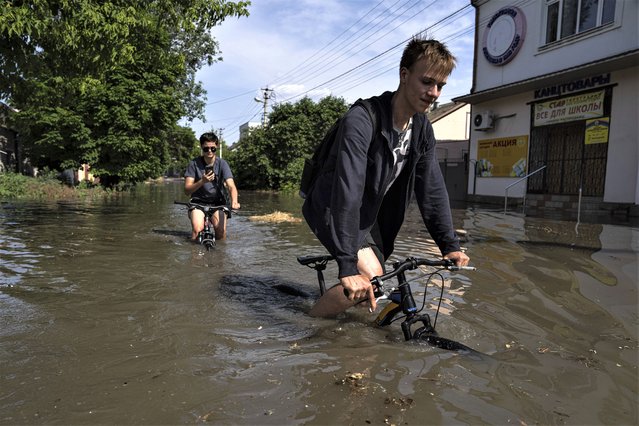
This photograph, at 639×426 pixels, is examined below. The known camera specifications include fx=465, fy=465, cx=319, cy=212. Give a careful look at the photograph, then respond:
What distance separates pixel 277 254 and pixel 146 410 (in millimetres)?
4528

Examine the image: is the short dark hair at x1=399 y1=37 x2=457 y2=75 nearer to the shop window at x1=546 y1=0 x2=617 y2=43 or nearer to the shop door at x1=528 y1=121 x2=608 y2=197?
the shop door at x1=528 y1=121 x2=608 y2=197

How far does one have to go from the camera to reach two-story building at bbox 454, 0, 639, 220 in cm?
1338

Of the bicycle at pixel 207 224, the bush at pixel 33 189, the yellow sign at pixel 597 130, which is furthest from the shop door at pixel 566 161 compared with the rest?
the bush at pixel 33 189

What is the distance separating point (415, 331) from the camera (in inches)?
117

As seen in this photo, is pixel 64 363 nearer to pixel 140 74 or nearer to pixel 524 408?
pixel 524 408

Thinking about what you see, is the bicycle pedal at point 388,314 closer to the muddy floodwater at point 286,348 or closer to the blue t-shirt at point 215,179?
the muddy floodwater at point 286,348

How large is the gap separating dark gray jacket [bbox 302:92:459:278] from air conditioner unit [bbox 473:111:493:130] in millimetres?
16513

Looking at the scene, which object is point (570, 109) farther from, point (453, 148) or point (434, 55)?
point (434, 55)

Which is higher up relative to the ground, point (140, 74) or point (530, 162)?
point (140, 74)

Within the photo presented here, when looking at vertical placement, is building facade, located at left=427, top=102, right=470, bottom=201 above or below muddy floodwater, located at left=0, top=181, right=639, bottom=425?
above

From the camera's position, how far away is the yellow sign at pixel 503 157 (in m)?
17.2

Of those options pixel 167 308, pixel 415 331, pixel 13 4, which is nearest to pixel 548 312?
pixel 415 331

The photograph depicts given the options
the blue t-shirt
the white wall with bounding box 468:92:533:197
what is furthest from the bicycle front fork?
the white wall with bounding box 468:92:533:197

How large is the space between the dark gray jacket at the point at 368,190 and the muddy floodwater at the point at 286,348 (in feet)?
2.18
